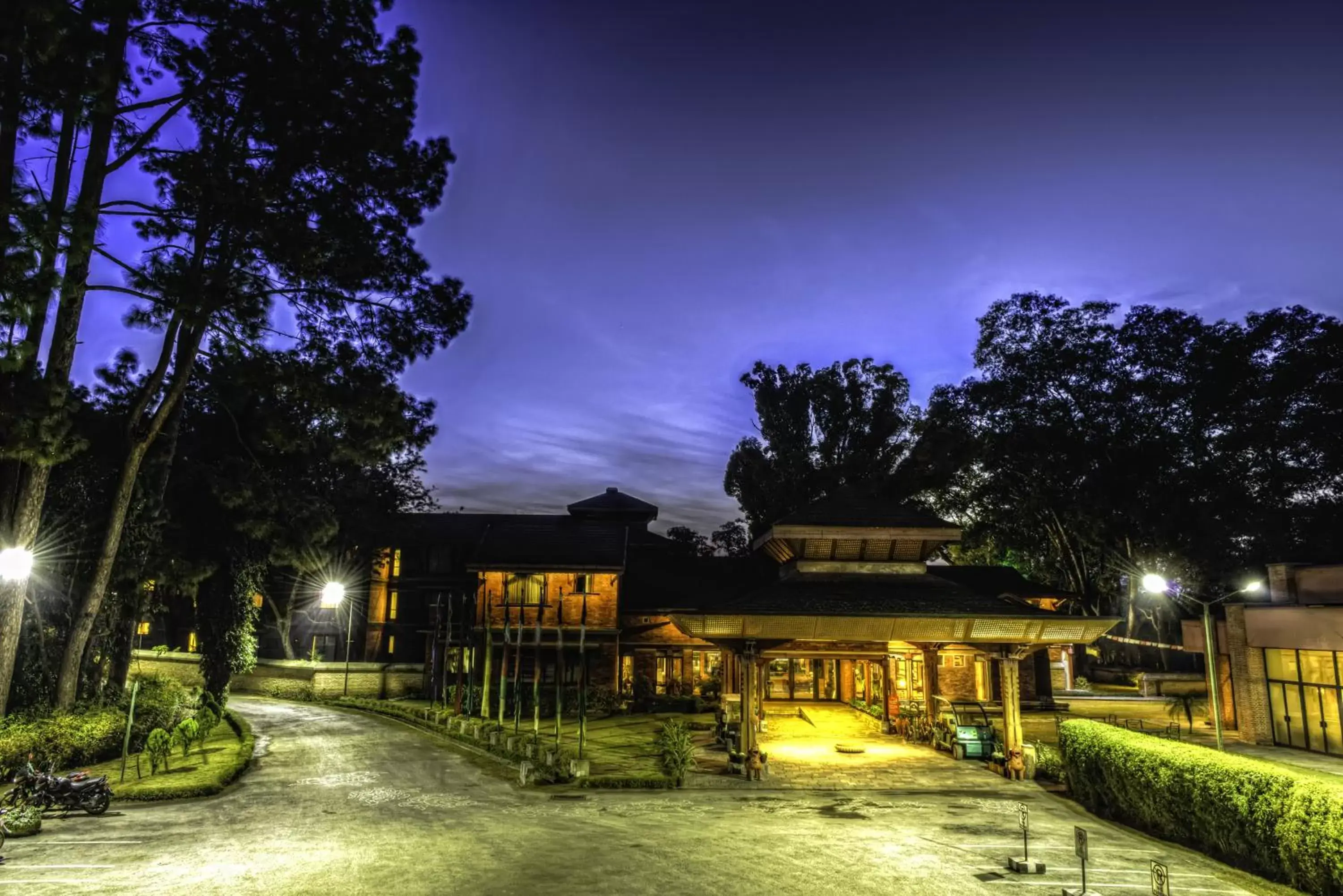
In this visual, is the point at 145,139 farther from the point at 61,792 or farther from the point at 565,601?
the point at 565,601

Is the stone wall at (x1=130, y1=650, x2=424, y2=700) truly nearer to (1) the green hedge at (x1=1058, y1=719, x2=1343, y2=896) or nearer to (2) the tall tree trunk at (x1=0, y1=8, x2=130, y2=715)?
(2) the tall tree trunk at (x1=0, y1=8, x2=130, y2=715)

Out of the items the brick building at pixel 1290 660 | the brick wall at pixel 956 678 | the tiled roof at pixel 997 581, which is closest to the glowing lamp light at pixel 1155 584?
the brick building at pixel 1290 660

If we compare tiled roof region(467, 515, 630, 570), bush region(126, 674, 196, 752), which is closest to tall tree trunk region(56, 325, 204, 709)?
bush region(126, 674, 196, 752)

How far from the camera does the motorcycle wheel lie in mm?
13602

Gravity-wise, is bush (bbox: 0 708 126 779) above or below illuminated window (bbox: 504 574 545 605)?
below

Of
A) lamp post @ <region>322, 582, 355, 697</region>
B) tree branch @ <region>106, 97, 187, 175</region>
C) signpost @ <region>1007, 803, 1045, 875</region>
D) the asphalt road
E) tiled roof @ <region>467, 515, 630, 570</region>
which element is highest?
tree branch @ <region>106, 97, 187, 175</region>

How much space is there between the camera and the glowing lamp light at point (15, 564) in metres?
15.3

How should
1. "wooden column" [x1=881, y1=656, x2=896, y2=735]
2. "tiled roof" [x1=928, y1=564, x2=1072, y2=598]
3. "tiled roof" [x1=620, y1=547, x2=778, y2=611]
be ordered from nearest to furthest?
"wooden column" [x1=881, y1=656, x2=896, y2=735], "tiled roof" [x1=928, y1=564, x2=1072, y2=598], "tiled roof" [x1=620, y1=547, x2=778, y2=611]

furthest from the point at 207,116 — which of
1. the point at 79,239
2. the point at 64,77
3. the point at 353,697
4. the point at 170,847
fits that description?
the point at 353,697

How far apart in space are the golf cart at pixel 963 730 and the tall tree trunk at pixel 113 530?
75.7 feet

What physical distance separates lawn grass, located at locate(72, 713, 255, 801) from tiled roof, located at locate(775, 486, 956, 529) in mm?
15570

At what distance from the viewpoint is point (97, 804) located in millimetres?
13680

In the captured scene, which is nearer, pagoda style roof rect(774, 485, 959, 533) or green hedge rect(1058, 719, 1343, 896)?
green hedge rect(1058, 719, 1343, 896)

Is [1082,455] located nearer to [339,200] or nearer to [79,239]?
[339,200]
